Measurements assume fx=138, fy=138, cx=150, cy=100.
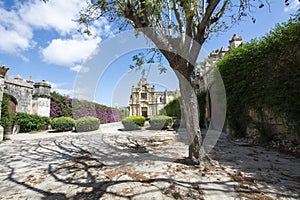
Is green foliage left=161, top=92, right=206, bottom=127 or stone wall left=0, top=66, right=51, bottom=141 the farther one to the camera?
green foliage left=161, top=92, right=206, bottom=127

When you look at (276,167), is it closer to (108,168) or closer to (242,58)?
(108,168)

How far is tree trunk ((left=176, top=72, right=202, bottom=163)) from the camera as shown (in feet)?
8.45

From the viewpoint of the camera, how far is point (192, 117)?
2.61 m

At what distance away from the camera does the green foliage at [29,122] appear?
321 inches

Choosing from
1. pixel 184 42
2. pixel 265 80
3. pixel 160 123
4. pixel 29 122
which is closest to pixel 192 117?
pixel 184 42

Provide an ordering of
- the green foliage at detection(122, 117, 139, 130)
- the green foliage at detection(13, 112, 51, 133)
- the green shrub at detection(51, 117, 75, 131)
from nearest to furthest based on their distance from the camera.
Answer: the green foliage at detection(13, 112, 51, 133) → the green shrub at detection(51, 117, 75, 131) → the green foliage at detection(122, 117, 139, 130)

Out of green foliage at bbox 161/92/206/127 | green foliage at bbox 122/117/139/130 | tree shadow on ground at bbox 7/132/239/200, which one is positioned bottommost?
tree shadow on ground at bbox 7/132/239/200

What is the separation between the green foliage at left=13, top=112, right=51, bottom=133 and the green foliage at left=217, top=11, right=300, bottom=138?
1102 centimetres

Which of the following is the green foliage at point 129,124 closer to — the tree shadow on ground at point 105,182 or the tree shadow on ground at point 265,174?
the tree shadow on ground at point 105,182

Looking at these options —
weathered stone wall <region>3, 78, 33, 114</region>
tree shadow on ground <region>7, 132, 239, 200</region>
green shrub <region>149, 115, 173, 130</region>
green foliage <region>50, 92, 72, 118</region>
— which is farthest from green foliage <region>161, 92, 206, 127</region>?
weathered stone wall <region>3, 78, 33, 114</region>

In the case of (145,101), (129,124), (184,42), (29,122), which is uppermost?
(145,101)

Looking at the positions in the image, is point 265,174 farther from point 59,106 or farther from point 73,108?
point 73,108

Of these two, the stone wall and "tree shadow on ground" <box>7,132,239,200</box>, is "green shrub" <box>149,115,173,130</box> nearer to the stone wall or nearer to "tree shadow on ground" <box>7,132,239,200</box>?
"tree shadow on ground" <box>7,132,239,200</box>

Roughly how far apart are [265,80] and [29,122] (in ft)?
38.5
